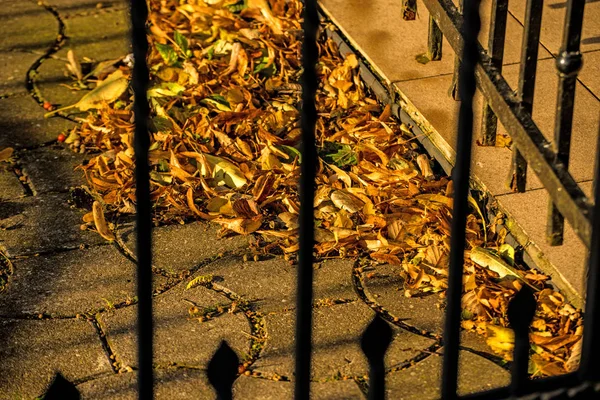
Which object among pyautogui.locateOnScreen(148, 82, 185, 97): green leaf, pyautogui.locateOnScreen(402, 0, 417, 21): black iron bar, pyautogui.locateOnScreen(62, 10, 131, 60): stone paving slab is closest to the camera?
pyautogui.locateOnScreen(402, 0, 417, 21): black iron bar

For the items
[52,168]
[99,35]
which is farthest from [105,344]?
[99,35]

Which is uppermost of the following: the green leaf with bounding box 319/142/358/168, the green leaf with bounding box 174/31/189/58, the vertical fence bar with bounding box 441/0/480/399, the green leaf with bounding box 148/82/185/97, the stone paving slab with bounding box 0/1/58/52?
the vertical fence bar with bounding box 441/0/480/399

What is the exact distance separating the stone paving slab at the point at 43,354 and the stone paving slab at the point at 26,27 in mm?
1984

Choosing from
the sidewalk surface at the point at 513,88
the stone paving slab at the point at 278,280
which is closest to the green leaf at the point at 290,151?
the sidewalk surface at the point at 513,88

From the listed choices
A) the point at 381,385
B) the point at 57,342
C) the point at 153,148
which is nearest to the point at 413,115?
the point at 153,148

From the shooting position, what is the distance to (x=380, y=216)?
3277mm

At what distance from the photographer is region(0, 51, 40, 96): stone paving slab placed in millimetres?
4242

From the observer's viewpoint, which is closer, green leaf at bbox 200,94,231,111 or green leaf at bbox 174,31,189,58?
green leaf at bbox 200,94,231,111

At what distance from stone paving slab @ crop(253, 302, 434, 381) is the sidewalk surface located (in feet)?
1.61

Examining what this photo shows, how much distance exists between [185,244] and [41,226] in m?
0.49

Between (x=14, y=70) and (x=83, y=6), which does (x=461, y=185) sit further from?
(x=83, y=6)

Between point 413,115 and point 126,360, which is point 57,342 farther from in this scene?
point 413,115

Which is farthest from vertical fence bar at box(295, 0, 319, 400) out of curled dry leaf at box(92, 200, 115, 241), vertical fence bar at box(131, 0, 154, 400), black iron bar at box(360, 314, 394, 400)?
curled dry leaf at box(92, 200, 115, 241)

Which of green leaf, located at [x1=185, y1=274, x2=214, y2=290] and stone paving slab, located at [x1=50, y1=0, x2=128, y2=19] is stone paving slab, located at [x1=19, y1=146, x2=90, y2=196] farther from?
stone paving slab, located at [x1=50, y1=0, x2=128, y2=19]
